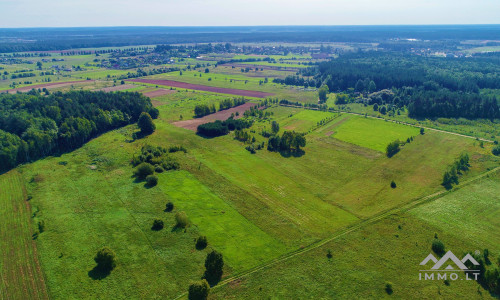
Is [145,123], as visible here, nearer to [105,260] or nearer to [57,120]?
[57,120]

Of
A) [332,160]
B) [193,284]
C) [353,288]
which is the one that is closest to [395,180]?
[332,160]

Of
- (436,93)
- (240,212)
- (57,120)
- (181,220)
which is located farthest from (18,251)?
(436,93)

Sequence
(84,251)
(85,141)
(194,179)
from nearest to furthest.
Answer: (84,251), (194,179), (85,141)

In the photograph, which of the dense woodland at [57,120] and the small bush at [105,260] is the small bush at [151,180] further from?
the dense woodland at [57,120]

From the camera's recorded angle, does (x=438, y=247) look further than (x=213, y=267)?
Yes

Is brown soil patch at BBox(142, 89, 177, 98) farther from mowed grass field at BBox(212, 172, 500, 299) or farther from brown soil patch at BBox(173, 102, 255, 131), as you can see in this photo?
mowed grass field at BBox(212, 172, 500, 299)

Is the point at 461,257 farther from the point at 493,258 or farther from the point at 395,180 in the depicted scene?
the point at 395,180
